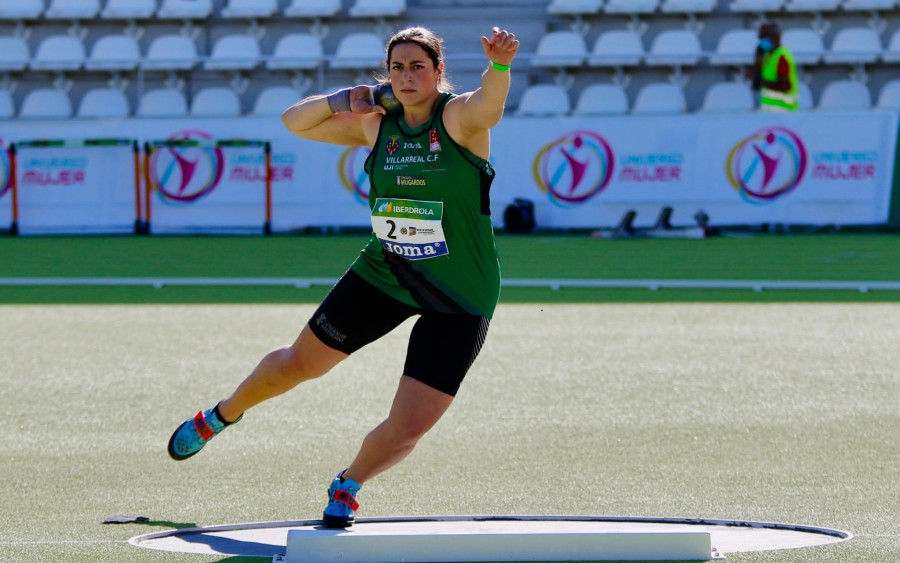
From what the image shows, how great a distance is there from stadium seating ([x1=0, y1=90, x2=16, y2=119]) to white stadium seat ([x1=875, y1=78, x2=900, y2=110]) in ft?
50.1

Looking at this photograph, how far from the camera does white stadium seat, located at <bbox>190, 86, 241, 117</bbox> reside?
22.2 m

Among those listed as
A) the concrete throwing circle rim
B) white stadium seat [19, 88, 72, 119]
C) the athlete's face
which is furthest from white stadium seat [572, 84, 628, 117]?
the concrete throwing circle rim

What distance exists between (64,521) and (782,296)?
8551 mm

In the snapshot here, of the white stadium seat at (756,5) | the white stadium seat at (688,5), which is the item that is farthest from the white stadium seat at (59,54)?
the white stadium seat at (756,5)

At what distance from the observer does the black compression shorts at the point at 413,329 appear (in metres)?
4.32

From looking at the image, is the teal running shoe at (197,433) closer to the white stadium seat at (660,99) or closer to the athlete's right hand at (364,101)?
the athlete's right hand at (364,101)

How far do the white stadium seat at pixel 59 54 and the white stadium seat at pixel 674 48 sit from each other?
10.4 m

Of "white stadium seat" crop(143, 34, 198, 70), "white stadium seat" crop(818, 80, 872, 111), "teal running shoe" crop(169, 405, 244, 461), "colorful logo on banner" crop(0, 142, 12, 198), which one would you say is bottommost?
"teal running shoe" crop(169, 405, 244, 461)

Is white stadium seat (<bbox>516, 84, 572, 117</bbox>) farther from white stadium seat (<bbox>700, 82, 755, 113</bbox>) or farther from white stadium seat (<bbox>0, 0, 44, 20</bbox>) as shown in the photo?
white stadium seat (<bbox>0, 0, 44, 20</bbox>)

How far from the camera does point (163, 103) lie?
22.0 m

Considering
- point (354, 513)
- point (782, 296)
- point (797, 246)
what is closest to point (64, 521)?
point (354, 513)

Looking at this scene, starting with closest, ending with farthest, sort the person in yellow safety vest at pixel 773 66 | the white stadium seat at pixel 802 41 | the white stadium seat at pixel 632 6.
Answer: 1. the person in yellow safety vest at pixel 773 66
2. the white stadium seat at pixel 802 41
3. the white stadium seat at pixel 632 6

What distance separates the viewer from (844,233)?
1848cm

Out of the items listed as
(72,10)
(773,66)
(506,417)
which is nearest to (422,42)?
(506,417)
